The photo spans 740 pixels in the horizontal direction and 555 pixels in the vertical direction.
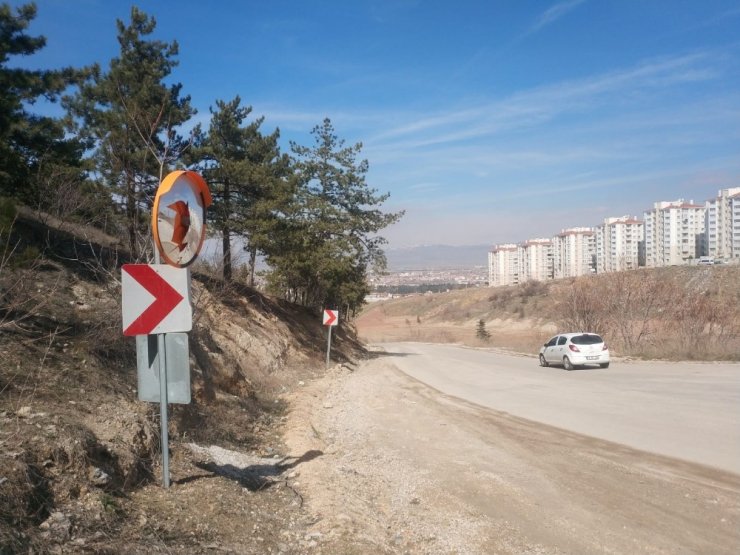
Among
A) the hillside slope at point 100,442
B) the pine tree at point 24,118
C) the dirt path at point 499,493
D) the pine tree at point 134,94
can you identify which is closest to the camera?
the hillside slope at point 100,442

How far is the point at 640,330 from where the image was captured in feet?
114

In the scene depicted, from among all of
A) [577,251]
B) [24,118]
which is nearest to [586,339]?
[24,118]

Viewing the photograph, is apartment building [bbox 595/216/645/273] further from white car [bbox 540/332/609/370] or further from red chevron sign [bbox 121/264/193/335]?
red chevron sign [bbox 121/264/193/335]

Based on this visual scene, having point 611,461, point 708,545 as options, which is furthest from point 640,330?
point 708,545

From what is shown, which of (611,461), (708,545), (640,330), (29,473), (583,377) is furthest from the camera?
(640,330)

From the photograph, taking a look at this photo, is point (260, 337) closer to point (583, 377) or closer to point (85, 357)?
point (583, 377)

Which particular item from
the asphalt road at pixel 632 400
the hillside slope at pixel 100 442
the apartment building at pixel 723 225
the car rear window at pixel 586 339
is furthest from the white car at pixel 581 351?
the apartment building at pixel 723 225

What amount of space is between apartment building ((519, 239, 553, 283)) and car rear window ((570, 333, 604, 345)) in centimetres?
14915

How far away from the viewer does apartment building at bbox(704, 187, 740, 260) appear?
11712 cm

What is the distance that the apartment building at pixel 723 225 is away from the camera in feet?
384

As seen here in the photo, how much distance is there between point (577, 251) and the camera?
157 meters

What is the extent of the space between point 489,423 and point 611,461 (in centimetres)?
357

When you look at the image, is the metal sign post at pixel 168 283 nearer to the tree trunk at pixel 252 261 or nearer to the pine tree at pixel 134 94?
the pine tree at pixel 134 94

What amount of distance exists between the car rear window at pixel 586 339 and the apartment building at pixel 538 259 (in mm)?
149148
